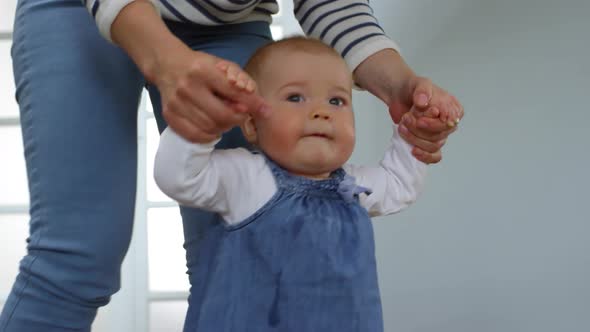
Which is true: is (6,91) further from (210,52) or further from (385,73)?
(385,73)

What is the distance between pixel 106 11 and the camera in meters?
0.74

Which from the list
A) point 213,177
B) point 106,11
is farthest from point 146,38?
point 213,177

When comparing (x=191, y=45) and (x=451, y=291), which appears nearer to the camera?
(x=191, y=45)

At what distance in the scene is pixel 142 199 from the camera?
1.63 metres

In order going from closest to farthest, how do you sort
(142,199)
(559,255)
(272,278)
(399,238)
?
(272,278), (559,255), (399,238), (142,199)

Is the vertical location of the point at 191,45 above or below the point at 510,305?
above

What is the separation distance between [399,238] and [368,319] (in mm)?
724

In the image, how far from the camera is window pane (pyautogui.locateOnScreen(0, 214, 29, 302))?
162 centimetres

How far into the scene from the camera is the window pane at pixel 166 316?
1623 mm

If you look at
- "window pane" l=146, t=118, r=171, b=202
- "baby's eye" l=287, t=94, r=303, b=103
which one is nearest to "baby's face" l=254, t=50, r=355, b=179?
"baby's eye" l=287, t=94, r=303, b=103

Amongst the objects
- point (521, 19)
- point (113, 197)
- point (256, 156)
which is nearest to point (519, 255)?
point (521, 19)

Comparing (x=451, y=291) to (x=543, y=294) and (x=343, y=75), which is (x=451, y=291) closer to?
(x=543, y=294)

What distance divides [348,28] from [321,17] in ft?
0.16

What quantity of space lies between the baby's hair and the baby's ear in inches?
2.3
